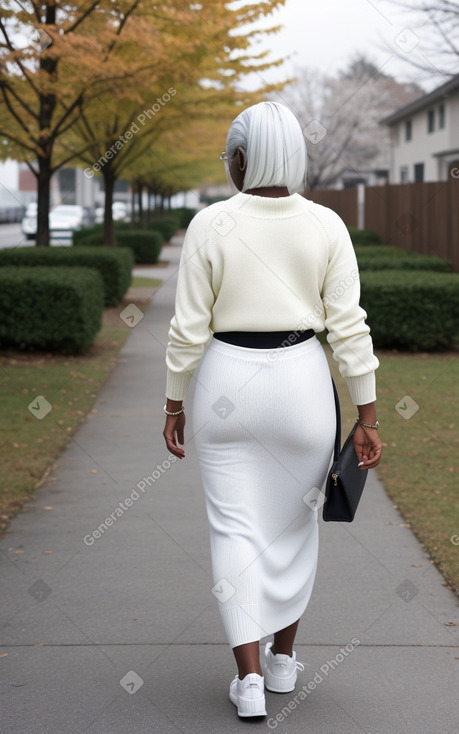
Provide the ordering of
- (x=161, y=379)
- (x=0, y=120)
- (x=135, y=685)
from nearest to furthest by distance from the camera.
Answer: (x=135, y=685)
(x=161, y=379)
(x=0, y=120)

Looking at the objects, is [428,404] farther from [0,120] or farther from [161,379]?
[0,120]

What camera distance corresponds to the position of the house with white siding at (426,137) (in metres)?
35.0

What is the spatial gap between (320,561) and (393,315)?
25.3 ft

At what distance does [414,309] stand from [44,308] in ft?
14.1

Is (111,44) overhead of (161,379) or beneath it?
overhead

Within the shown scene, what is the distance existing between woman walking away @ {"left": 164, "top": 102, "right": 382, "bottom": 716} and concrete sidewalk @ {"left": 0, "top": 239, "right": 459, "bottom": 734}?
347 millimetres

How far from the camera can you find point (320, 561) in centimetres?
519

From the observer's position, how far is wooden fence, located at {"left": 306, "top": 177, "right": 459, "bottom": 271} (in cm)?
1730

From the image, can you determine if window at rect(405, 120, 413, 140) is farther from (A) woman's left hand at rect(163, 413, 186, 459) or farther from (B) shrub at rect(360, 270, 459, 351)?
(A) woman's left hand at rect(163, 413, 186, 459)

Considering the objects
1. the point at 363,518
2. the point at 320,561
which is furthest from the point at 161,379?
the point at 320,561

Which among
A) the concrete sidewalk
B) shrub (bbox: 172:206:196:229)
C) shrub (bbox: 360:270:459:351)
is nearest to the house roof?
shrub (bbox: 172:206:196:229)

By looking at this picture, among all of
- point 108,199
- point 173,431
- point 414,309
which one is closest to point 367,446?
point 173,431

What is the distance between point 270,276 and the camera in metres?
3.34

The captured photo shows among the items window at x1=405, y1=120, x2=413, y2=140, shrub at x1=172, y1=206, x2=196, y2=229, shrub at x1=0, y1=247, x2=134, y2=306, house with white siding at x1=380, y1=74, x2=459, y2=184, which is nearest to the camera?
shrub at x1=0, y1=247, x2=134, y2=306
